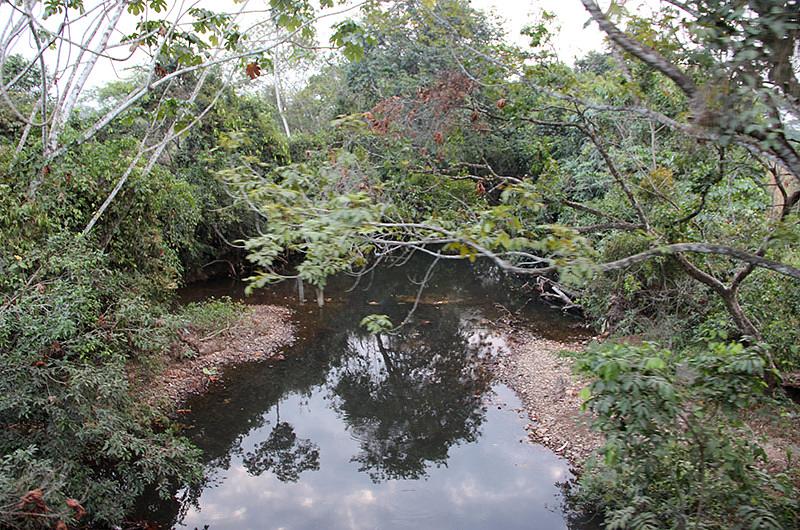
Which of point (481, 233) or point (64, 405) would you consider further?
point (64, 405)

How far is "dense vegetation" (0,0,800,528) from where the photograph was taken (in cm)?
308

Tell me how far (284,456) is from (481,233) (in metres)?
5.54

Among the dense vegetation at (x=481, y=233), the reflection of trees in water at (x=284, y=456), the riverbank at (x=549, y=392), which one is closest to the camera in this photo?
the dense vegetation at (x=481, y=233)

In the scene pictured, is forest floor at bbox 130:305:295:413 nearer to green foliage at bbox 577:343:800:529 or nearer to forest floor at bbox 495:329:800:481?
forest floor at bbox 495:329:800:481

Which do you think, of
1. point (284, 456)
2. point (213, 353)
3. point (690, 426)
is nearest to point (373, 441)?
point (284, 456)

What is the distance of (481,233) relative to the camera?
10.1ft

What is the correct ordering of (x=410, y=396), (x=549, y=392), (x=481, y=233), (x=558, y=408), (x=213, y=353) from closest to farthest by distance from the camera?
(x=481, y=233), (x=558, y=408), (x=549, y=392), (x=410, y=396), (x=213, y=353)

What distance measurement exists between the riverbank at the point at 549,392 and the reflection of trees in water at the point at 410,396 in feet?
2.13

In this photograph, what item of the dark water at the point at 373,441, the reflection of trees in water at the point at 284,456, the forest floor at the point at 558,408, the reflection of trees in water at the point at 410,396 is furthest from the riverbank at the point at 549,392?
the reflection of trees in water at the point at 284,456

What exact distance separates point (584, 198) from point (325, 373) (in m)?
7.17

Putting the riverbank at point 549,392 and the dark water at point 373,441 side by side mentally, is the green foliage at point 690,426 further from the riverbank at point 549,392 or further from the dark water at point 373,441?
the dark water at point 373,441

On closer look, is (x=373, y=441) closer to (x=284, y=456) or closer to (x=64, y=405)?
(x=284, y=456)

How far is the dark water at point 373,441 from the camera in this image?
6.16 meters

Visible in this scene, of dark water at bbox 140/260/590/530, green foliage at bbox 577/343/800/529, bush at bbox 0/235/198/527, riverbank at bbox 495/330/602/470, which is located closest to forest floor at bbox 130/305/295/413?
dark water at bbox 140/260/590/530
